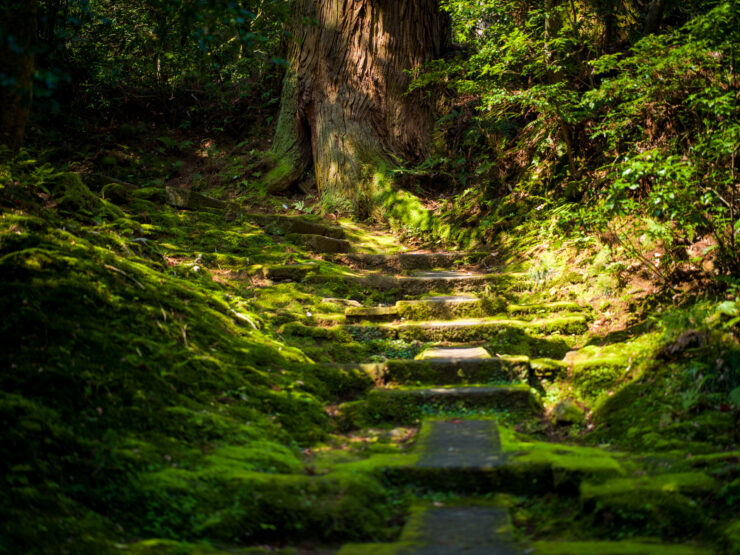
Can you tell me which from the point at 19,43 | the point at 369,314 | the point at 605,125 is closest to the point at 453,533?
the point at 369,314

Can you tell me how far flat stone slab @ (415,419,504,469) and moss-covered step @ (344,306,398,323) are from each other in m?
2.17

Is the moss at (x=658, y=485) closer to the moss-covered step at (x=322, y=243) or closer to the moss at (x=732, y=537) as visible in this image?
the moss at (x=732, y=537)

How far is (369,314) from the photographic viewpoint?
6340mm

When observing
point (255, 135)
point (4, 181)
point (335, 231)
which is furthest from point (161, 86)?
point (4, 181)

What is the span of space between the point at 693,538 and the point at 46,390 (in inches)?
140

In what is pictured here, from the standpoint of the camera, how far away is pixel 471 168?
33.1 ft

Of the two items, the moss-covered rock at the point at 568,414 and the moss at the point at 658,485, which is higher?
the moss at the point at 658,485

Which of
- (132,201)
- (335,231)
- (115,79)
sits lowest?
(335,231)

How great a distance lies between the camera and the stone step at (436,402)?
14.9 ft

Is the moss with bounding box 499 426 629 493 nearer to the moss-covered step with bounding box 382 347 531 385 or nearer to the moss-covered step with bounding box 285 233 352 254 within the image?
the moss-covered step with bounding box 382 347 531 385

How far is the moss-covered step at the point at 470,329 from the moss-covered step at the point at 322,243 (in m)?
2.77

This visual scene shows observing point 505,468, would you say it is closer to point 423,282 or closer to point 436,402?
point 436,402

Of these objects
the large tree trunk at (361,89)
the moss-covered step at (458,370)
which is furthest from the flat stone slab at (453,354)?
the large tree trunk at (361,89)

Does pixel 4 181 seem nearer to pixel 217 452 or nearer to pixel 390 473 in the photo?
pixel 217 452
